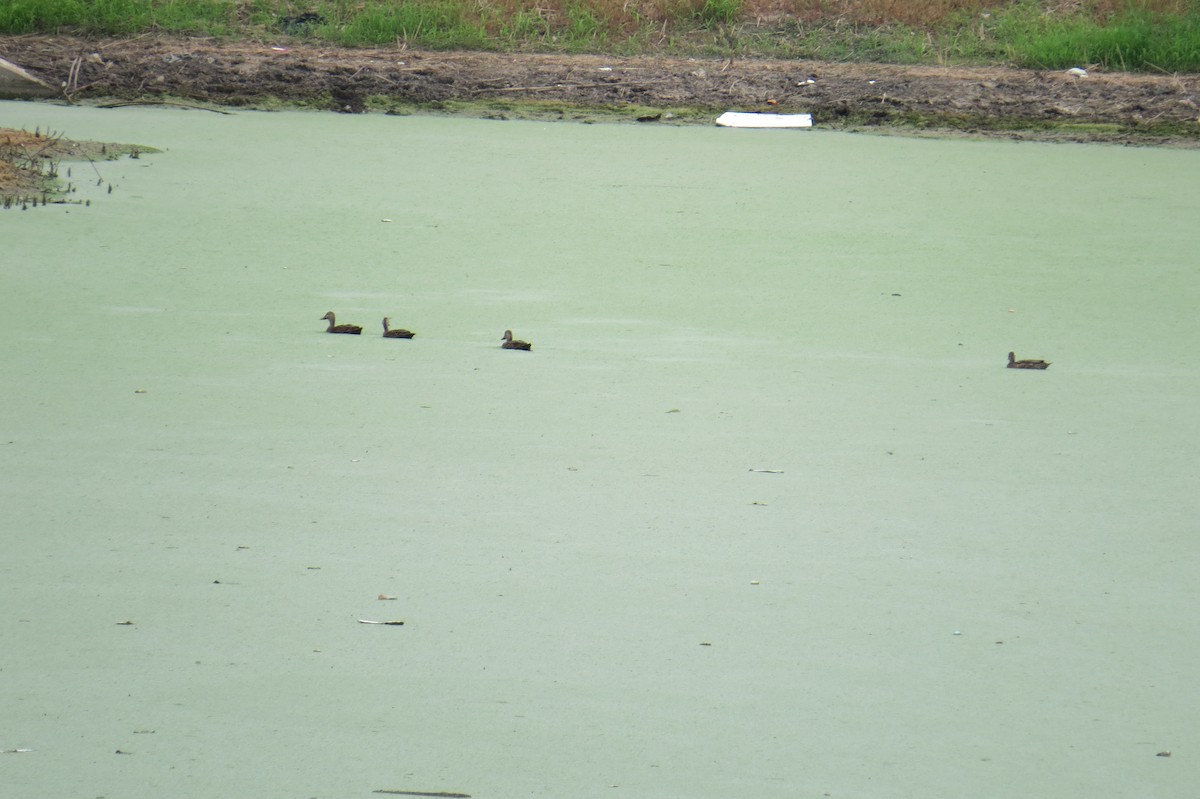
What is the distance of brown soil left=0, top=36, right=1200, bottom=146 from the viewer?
541 cm

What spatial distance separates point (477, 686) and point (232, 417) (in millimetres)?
905

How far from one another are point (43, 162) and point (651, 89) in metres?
2.32

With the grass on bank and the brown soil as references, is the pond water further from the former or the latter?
the grass on bank

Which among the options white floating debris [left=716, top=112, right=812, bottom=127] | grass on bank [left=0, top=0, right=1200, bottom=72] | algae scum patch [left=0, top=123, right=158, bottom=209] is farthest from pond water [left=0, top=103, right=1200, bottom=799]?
grass on bank [left=0, top=0, right=1200, bottom=72]

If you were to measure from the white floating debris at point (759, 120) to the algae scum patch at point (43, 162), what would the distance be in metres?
1.98

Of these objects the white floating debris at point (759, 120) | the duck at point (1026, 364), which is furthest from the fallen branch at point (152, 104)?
the duck at point (1026, 364)

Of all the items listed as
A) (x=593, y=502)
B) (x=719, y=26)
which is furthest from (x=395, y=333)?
(x=719, y=26)

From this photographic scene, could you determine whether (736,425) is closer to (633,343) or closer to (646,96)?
(633,343)

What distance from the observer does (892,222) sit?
3.69 metres

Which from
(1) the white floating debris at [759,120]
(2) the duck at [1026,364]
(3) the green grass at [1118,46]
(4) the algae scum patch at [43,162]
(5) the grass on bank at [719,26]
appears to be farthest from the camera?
(5) the grass on bank at [719,26]

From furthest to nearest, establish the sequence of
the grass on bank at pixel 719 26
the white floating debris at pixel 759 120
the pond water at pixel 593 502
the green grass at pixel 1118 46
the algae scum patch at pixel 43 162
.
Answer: the grass on bank at pixel 719 26
the green grass at pixel 1118 46
the white floating debris at pixel 759 120
the algae scum patch at pixel 43 162
the pond water at pixel 593 502

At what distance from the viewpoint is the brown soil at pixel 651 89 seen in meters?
5.41

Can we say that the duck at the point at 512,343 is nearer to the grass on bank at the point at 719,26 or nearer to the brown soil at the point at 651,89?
the brown soil at the point at 651,89

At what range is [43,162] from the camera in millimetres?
4020
